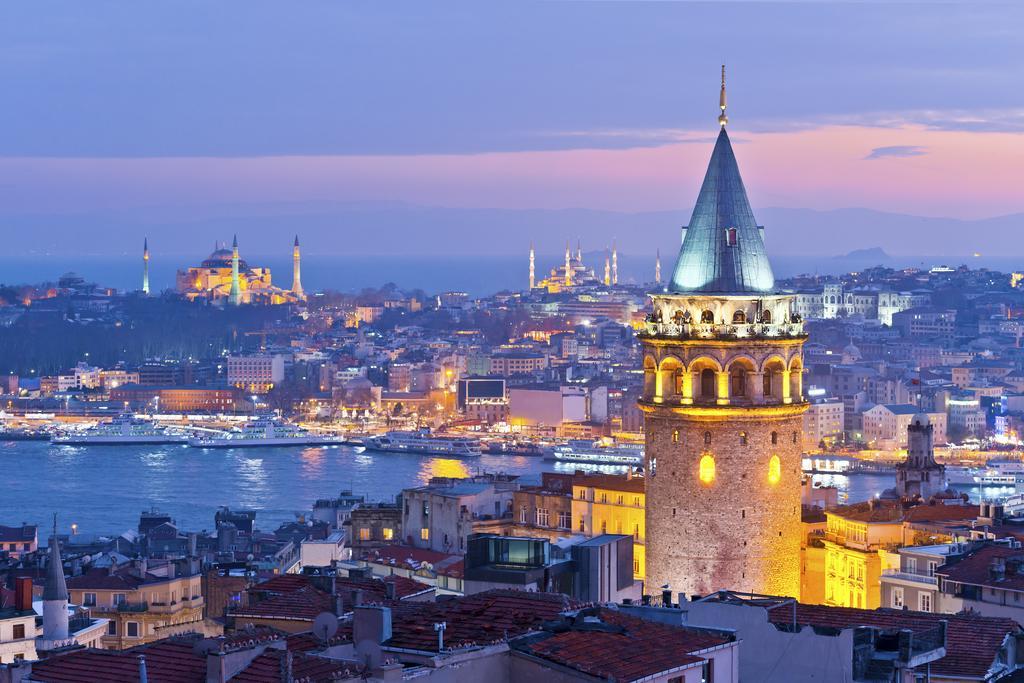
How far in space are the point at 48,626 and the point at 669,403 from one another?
122 inches

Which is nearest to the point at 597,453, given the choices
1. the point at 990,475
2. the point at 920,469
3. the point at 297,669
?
the point at 990,475

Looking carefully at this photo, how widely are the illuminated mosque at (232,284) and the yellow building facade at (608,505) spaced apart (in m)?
93.5

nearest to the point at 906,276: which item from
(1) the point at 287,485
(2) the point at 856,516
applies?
(1) the point at 287,485

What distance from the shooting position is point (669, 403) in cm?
1145

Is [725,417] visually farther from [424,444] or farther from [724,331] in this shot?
[424,444]

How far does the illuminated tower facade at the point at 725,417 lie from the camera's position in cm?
1138

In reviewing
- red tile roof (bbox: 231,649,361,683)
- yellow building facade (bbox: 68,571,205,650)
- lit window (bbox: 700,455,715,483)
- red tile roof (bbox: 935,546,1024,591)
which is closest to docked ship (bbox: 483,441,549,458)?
yellow building facade (bbox: 68,571,205,650)

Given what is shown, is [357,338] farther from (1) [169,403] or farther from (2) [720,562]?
(2) [720,562]

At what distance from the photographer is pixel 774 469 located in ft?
37.5

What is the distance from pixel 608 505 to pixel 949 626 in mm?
10589

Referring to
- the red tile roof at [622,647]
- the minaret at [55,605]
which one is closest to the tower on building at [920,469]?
the minaret at [55,605]

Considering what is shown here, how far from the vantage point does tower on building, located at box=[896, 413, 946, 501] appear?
2109 centimetres

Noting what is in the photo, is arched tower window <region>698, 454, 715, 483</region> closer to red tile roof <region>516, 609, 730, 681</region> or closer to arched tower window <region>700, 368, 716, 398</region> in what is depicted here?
arched tower window <region>700, 368, 716, 398</region>

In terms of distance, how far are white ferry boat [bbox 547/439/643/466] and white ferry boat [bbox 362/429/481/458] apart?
6.62 ft
